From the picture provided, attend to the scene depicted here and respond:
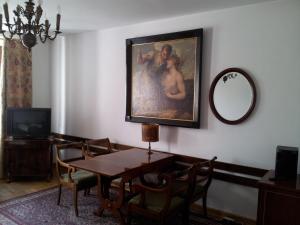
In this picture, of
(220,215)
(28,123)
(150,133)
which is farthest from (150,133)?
(28,123)

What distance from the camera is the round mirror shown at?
111 inches

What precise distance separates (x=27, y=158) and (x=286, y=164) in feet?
11.7

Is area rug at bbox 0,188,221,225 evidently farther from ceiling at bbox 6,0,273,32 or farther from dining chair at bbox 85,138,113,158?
ceiling at bbox 6,0,273,32

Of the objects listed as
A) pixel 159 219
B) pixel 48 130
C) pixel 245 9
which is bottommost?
pixel 159 219

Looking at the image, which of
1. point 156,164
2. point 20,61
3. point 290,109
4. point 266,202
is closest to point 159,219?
point 156,164

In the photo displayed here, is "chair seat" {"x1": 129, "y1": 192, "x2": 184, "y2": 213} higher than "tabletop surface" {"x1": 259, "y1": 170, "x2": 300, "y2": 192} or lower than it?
lower

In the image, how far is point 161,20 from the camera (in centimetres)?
344

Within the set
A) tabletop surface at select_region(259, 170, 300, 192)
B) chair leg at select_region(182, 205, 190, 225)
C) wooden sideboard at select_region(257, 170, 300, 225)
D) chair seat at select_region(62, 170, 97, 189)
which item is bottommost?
chair leg at select_region(182, 205, 190, 225)

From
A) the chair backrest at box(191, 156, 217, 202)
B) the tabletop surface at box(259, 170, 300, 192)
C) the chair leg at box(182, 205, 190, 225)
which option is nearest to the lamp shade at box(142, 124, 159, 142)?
the chair backrest at box(191, 156, 217, 202)

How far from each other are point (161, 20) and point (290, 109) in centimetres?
187

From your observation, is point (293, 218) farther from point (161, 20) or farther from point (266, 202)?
point (161, 20)

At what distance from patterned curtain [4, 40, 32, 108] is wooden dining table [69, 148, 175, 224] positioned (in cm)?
209

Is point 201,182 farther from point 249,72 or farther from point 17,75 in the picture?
point 17,75

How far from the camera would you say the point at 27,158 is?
4125 mm
